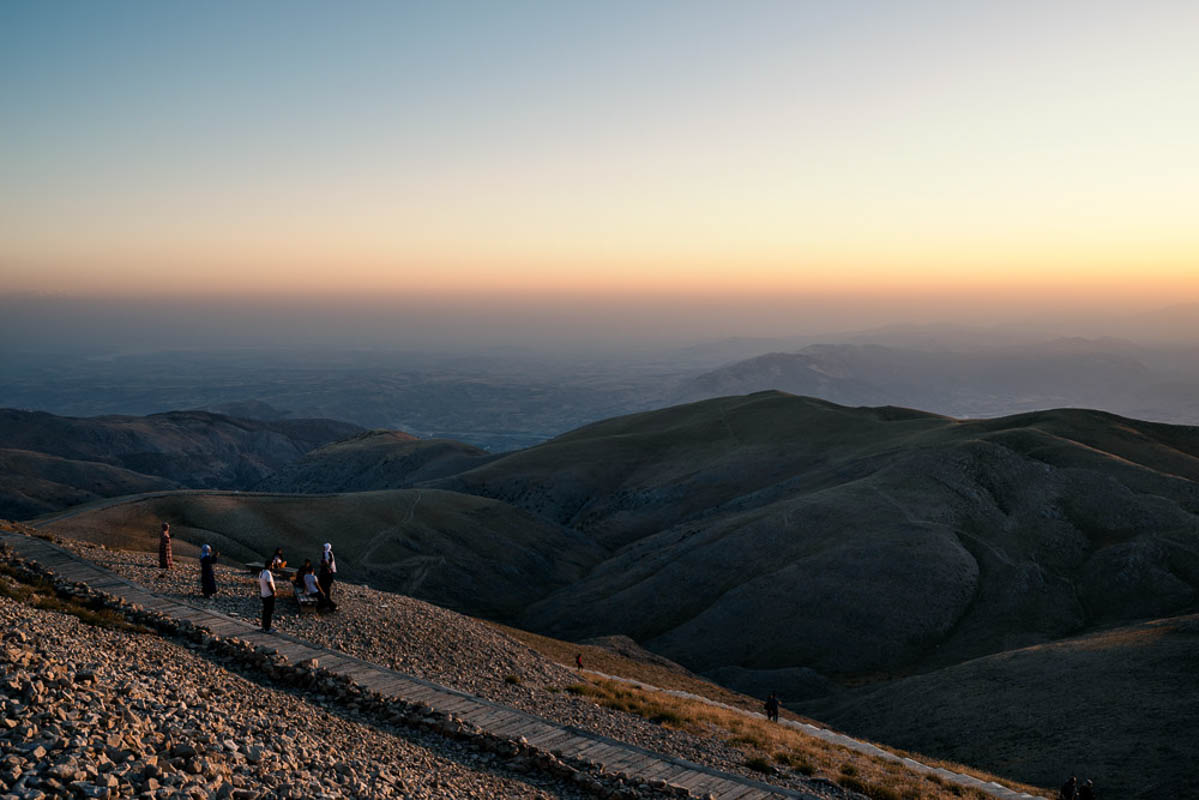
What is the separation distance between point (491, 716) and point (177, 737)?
322 inches

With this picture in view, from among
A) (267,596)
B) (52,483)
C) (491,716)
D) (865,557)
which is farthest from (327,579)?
(52,483)

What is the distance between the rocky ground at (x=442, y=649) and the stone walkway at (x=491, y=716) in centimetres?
84

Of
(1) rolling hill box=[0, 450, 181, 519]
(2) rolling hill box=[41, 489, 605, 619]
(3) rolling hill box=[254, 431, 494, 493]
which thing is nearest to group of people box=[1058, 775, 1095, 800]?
(2) rolling hill box=[41, 489, 605, 619]

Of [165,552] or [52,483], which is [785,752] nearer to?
[165,552]

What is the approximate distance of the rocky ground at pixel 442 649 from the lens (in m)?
19.7

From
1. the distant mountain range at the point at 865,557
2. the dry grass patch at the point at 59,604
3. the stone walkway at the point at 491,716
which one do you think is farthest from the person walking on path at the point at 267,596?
the distant mountain range at the point at 865,557

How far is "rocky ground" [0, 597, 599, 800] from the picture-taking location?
9.95 meters

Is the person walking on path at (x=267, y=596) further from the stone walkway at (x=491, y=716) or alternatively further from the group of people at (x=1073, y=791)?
the group of people at (x=1073, y=791)

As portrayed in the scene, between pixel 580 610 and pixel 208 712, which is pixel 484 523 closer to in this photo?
pixel 580 610

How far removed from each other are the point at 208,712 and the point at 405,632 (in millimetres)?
10491

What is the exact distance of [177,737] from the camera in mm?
11469

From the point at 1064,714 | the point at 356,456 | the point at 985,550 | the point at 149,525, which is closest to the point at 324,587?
the point at 1064,714

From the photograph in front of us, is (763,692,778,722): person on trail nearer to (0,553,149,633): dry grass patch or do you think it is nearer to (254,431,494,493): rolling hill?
(0,553,149,633): dry grass patch

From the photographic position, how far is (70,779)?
31.1 feet
